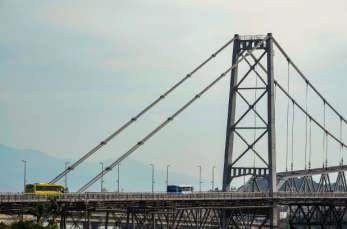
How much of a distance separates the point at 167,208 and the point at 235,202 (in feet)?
65.5

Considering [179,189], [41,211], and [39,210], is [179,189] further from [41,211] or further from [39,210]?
[39,210]

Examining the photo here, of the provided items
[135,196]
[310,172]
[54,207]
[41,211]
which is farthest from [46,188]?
[310,172]

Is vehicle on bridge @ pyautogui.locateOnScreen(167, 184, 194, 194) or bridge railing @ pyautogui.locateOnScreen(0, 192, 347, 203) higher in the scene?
vehicle on bridge @ pyautogui.locateOnScreen(167, 184, 194, 194)

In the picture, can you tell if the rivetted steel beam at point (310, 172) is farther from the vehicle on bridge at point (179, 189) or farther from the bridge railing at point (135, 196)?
the vehicle on bridge at point (179, 189)

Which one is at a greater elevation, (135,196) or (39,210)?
(135,196)

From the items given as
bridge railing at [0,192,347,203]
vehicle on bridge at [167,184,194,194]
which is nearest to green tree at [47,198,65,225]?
bridge railing at [0,192,347,203]

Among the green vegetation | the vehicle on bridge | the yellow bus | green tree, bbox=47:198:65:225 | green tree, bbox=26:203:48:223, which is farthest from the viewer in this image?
the vehicle on bridge

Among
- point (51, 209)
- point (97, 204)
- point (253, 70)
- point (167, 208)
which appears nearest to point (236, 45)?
point (253, 70)

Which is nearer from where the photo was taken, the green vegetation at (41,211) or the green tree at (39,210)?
the green tree at (39,210)

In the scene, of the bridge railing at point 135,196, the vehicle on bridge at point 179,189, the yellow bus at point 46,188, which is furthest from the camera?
the vehicle on bridge at point 179,189

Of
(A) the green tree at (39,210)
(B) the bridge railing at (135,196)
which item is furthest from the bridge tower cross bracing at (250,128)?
(A) the green tree at (39,210)

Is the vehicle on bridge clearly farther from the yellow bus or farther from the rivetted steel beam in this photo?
the yellow bus

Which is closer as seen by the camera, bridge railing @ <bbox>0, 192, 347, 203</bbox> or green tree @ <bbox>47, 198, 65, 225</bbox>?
green tree @ <bbox>47, 198, 65, 225</bbox>

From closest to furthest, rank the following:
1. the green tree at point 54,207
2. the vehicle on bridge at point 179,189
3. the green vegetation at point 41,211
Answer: the green vegetation at point 41,211 → the green tree at point 54,207 → the vehicle on bridge at point 179,189
